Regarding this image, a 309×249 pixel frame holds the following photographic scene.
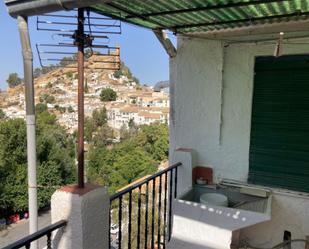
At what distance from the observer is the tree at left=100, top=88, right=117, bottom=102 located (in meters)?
47.5

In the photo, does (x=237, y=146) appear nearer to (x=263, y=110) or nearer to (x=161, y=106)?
(x=263, y=110)

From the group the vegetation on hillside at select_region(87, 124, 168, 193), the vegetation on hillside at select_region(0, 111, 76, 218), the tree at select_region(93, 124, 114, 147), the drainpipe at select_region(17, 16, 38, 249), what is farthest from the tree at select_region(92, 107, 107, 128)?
the drainpipe at select_region(17, 16, 38, 249)

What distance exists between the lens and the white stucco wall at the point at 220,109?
2770 millimetres

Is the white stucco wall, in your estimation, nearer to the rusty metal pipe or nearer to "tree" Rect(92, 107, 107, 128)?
the rusty metal pipe

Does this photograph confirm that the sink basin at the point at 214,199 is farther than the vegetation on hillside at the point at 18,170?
No

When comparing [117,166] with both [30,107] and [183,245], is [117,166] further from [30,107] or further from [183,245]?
[30,107]

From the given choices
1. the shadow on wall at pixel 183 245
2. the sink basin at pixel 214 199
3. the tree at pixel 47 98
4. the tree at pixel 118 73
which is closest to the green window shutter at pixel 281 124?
the sink basin at pixel 214 199

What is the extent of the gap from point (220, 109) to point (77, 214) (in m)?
1.96

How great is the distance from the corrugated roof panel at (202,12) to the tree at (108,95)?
1783 inches

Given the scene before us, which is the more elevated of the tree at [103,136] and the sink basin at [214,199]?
the sink basin at [214,199]

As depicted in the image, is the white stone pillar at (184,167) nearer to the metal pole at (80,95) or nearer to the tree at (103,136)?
the metal pole at (80,95)

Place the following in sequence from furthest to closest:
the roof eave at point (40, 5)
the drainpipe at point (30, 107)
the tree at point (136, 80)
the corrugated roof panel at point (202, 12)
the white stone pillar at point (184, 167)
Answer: the tree at point (136, 80) → the white stone pillar at point (184, 167) → the corrugated roof panel at point (202, 12) → the drainpipe at point (30, 107) → the roof eave at point (40, 5)

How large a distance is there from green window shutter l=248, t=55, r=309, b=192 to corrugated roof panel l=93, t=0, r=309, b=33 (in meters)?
0.47

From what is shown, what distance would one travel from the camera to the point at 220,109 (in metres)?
3.03
